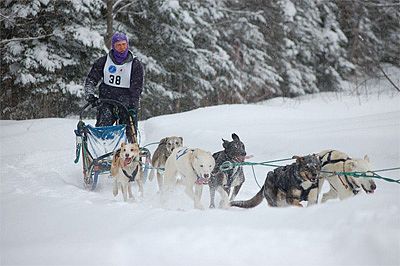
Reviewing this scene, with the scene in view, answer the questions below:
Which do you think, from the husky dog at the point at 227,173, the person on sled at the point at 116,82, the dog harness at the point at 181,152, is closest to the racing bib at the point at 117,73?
the person on sled at the point at 116,82

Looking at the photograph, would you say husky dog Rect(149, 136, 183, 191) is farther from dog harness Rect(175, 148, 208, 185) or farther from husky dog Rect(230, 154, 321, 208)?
husky dog Rect(230, 154, 321, 208)

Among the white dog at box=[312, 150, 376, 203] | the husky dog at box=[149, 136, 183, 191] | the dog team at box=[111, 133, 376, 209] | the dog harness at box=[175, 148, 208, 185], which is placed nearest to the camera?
the white dog at box=[312, 150, 376, 203]

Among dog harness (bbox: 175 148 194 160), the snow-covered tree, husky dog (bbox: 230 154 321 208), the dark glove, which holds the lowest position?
husky dog (bbox: 230 154 321 208)

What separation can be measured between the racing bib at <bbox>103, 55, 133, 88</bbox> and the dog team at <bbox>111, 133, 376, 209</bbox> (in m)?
1.25

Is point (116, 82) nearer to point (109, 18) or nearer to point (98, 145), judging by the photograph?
point (98, 145)

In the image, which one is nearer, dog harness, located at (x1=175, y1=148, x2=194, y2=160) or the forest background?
dog harness, located at (x1=175, y1=148, x2=194, y2=160)

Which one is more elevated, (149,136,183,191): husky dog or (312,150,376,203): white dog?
(149,136,183,191): husky dog

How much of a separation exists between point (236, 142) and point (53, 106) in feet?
30.8

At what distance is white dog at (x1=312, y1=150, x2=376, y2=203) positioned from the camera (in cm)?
397

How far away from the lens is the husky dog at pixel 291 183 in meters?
4.06

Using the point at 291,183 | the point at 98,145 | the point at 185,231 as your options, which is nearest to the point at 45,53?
the point at 98,145

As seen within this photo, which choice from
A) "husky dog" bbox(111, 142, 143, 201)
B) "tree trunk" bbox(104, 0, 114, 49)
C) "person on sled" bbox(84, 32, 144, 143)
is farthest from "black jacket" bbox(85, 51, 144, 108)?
"tree trunk" bbox(104, 0, 114, 49)

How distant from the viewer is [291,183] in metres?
4.23

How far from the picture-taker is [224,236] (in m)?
2.68
